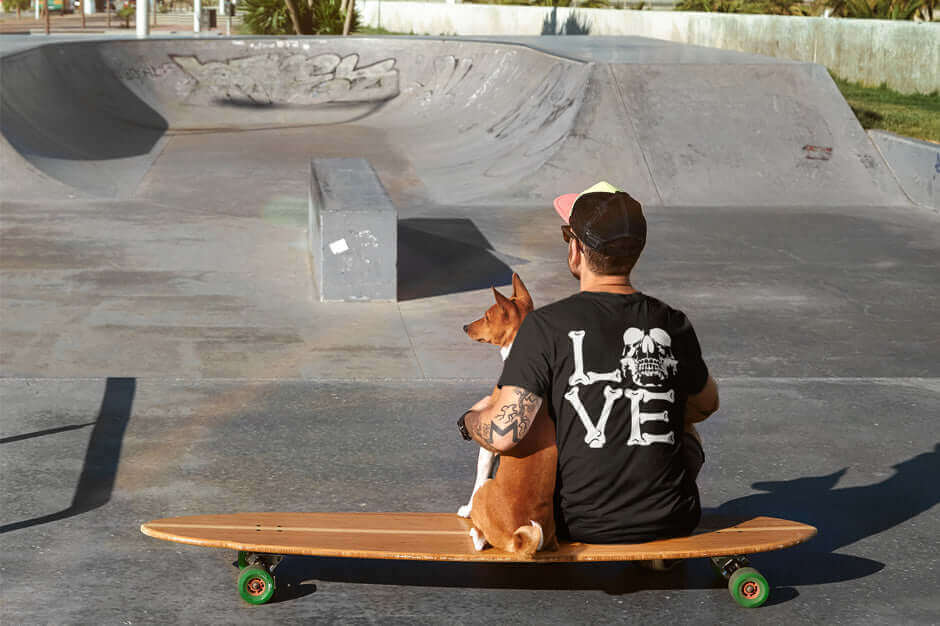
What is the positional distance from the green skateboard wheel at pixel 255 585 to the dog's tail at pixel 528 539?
91 centimetres

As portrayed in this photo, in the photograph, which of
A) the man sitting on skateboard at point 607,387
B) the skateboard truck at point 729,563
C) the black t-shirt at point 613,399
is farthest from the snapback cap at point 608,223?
the skateboard truck at point 729,563

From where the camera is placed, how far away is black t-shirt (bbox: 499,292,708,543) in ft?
12.7

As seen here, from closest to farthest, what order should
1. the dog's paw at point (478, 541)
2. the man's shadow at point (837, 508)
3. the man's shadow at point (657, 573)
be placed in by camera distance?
the dog's paw at point (478, 541) < the man's shadow at point (657, 573) < the man's shadow at point (837, 508)

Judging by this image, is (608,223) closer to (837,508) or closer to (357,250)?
(837,508)

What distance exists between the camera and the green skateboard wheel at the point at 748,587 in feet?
14.0

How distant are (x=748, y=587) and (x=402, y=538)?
1.27 meters

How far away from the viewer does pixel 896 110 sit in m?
19.7

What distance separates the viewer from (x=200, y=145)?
20.1m

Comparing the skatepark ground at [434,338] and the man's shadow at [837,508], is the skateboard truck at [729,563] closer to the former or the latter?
the skatepark ground at [434,338]

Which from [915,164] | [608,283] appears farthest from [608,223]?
[915,164]

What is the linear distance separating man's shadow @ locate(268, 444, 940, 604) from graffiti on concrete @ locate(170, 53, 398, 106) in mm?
21136

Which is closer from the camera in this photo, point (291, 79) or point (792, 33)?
point (291, 79)

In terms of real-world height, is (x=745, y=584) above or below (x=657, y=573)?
above

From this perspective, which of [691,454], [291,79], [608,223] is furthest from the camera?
[291,79]
